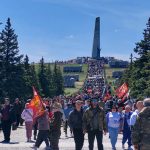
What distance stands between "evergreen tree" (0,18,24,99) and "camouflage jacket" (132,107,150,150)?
4548 cm

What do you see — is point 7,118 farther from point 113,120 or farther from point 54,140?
point 54,140

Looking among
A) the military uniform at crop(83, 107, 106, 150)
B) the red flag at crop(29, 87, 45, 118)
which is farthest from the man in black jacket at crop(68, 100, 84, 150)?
the red flag at crop(29, 87, 45, 118)

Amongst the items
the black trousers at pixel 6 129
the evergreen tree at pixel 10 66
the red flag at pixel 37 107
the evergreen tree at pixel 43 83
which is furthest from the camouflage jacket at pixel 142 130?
the evergreen tree at pixel 43 83

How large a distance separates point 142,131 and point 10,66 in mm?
49242

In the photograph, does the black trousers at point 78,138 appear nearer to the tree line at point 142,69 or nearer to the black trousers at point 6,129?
the black trousers at point 6,129

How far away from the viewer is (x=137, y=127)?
10.3 metres

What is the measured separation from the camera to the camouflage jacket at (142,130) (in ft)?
33.6

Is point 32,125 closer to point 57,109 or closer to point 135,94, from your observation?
point 57,109

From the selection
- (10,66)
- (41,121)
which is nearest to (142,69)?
(10,66)

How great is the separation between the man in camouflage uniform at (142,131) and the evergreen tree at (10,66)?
45.5 meters

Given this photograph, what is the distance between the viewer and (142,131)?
10281mm

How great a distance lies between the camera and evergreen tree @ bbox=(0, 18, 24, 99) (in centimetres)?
5728

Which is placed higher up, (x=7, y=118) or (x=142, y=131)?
(x=142, y=131)

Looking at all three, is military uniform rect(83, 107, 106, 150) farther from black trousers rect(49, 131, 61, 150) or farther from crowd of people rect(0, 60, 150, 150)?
black trousers rect(49, 131, 61, 150)
